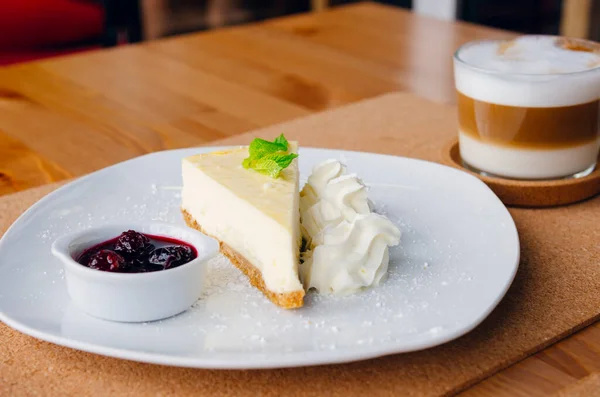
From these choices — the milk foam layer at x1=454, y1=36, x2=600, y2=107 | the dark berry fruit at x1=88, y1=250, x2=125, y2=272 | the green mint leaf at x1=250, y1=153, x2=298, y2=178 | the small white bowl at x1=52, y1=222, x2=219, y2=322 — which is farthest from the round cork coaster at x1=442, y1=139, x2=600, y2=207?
the dark berry fruit at x1=88, y1=250, x2=125, y2=272

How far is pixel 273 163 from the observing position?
125 centimetres

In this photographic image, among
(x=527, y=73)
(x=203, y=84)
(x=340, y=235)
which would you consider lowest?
(x=203, y=84)

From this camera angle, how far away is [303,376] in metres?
0.94

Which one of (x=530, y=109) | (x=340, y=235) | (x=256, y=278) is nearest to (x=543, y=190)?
(x=530, y=109)

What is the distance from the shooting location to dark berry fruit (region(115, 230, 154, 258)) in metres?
1.08

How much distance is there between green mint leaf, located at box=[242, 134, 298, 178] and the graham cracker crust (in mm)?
135

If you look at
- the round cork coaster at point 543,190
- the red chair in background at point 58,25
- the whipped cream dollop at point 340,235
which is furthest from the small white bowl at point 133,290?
the red chair in background at point 58,25

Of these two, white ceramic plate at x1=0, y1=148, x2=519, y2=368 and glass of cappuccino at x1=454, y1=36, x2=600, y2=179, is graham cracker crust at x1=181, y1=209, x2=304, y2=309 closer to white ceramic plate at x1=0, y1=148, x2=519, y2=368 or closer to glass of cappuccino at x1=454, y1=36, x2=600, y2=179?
white ceramic plate at x1=0, y1=148, x2=519, y2=368

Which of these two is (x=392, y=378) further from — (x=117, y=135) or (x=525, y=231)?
(x=117, y=135)

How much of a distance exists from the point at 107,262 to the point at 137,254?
2.3 inches

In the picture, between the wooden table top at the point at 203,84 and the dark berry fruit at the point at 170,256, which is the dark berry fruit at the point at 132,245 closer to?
the dark berry fruit at the point at 170,256

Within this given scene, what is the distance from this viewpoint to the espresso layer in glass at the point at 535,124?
135 cm

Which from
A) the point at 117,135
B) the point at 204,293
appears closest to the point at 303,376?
the point at 204,293

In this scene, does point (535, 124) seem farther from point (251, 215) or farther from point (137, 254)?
point (137, 254)
